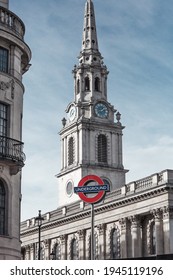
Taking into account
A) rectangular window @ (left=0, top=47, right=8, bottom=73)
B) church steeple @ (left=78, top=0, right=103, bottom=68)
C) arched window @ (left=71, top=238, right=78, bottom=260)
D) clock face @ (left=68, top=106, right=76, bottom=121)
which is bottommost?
arched window @ (left=71, top=238, right=78, bottom=260)

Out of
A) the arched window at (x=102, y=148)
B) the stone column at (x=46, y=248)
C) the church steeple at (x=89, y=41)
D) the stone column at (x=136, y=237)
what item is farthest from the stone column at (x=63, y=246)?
the church steeple at (x=89, y=41)

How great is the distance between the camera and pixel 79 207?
76.9 meters

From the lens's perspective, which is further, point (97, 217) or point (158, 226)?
point (97, 217)

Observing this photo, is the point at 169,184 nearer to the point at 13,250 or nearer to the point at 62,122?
the point at 13,250

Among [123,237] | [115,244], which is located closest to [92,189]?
[123,237]

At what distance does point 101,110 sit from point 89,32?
1550cm

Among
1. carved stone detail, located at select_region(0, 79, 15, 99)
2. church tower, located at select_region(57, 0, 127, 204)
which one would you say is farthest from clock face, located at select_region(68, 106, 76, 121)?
carved stone detail, located at select_region(0, 79, 15, 99)

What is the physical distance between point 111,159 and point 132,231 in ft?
95.2

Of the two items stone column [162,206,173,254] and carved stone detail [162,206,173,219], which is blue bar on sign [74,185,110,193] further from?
carved stone detail [162,206,173,219]

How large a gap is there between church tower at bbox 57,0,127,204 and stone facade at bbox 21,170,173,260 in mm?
12416

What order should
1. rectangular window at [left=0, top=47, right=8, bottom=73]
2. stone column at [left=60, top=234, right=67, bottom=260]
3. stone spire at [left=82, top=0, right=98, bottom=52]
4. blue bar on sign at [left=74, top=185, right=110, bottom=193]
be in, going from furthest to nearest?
stone spire at [left=82, top=0, right=98, bottom=52] → stone column at [left=60, top=234, right=67, bottom=260] → rectangular window at [left=0, top=47, right=8, bottom=73] → blue bar on sign at [left=74, top=185, right=110, bottom=193]

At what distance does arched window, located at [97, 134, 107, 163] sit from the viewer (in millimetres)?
93438
